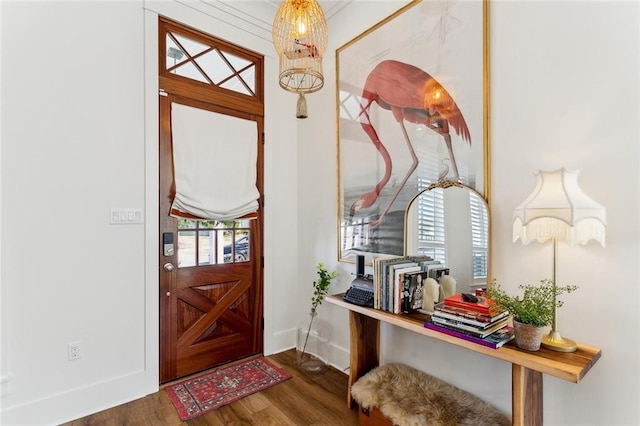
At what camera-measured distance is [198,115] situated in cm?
253

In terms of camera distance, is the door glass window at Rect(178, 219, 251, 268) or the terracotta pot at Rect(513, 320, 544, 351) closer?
the terracotta pot at Rect(513, 320, 544, 351)

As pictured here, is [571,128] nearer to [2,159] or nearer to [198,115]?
[198,115]

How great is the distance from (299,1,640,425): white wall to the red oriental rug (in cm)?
140

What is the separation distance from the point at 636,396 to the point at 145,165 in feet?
9.86

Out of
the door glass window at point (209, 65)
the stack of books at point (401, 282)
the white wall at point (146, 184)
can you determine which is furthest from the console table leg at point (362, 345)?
the door glass window at point (209, 65)

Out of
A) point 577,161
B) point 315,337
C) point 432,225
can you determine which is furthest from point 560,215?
point 315,337

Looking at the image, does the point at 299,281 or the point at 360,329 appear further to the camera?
the point at 299,281

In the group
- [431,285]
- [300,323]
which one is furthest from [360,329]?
[300,323]

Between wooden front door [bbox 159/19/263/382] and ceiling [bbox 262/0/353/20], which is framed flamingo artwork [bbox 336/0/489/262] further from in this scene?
wooden front door [bbox 159/19/263/382]

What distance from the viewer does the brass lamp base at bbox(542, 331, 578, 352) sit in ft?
4.27

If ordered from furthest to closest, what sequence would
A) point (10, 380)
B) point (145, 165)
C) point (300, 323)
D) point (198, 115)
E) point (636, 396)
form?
point (300, 323)
point (198, 115)
point (145, 165)
point (10, 380)
point (636, 396)

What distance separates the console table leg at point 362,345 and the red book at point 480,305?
2.52ft

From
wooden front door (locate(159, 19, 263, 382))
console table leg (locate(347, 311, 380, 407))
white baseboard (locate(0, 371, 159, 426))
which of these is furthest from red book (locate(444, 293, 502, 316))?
white baseboard (locate(0, 371, 159, 426))

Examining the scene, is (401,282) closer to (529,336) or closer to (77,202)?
(529,336)
